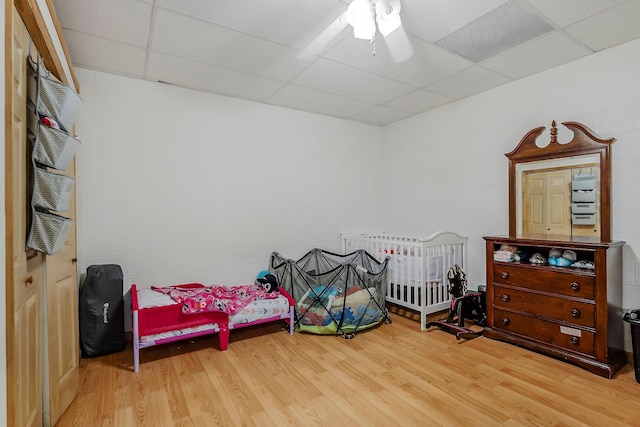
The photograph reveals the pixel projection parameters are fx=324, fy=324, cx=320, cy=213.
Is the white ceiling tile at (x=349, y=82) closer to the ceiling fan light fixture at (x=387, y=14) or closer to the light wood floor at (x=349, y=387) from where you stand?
the ceiling fan light fixture at (x=387, y=14)

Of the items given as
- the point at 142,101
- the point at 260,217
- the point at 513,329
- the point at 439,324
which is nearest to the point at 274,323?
the point at 260,217

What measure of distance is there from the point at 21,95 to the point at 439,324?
11.0ft

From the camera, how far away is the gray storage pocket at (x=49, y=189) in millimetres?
1374

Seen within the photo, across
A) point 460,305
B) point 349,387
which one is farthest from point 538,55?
point 349,387

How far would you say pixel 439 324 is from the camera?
3115 millimetres

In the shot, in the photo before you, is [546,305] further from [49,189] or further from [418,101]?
[49,189]

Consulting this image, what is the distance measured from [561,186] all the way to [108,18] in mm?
3667

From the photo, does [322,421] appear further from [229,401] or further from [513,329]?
[513,329]

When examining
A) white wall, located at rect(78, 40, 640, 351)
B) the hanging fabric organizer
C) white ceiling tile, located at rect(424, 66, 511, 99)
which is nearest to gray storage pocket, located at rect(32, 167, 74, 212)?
the hanging fabric organizer

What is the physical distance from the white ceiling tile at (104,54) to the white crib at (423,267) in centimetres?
289

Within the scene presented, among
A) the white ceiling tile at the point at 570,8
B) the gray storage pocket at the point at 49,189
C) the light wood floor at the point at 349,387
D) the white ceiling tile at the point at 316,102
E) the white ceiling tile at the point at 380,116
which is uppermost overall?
the white ceiling tile at the point at 570,8

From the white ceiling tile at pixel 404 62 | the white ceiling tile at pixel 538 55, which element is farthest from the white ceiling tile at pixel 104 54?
the white ceiling tile at pixel 538 55

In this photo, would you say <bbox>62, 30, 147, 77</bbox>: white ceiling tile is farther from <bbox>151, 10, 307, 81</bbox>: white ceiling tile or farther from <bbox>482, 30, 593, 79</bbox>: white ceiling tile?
<bbox>482, 30, 593, 79</bbox>: white ceiling tile

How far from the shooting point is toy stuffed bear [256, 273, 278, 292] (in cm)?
326
